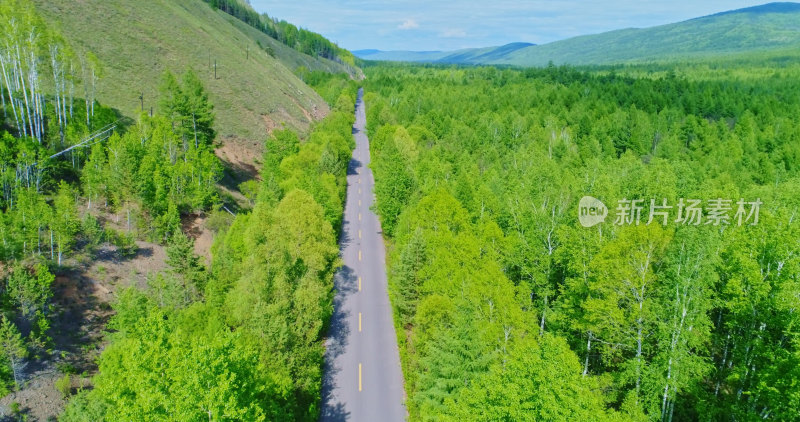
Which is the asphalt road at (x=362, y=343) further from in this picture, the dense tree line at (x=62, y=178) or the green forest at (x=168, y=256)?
the dense tree line at (x=62, y=178)

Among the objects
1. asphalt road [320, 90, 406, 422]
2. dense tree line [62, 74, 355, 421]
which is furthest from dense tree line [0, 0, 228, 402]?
asphalt road [320, 90, 406, 422]

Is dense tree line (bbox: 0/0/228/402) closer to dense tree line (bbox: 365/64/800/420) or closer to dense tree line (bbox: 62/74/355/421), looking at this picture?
dense tree line (bbox: 62/74/355/421)

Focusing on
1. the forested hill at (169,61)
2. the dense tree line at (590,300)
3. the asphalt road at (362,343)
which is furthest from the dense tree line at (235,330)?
the forested hill at (169,61)

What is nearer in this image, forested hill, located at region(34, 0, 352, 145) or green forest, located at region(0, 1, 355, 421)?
green forest, located at region(0, 1, 355, 421)

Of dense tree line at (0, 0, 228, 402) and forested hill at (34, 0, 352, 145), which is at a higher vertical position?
forested hill at (34, 0, 352, 145)

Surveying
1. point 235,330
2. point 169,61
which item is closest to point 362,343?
point 235,330

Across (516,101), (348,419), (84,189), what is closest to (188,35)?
(84,189)
